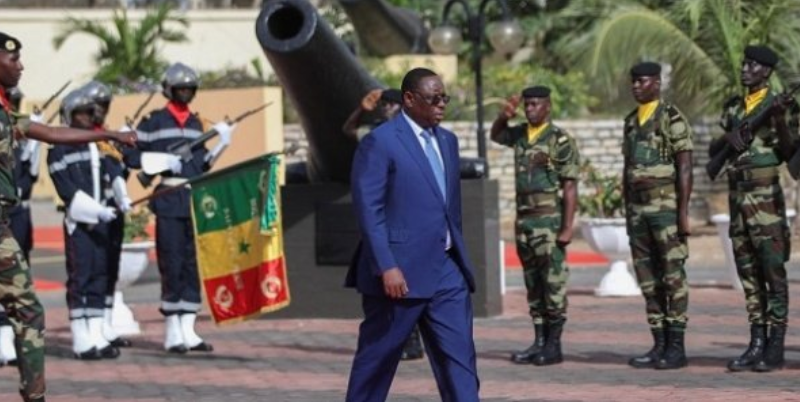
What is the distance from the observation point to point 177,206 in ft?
45.0

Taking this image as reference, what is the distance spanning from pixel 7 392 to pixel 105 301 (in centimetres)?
187

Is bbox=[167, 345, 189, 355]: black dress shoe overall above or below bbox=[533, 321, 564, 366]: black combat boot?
below

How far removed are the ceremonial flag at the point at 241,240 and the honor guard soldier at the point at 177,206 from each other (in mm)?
230

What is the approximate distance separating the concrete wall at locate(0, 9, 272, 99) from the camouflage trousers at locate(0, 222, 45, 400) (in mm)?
29407

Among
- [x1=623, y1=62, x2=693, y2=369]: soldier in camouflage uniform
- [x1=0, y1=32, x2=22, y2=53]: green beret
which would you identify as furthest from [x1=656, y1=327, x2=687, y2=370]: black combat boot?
[x1=0, y1=32, x2=22, y2=53]: green beret

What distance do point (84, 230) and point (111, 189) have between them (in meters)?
0.36

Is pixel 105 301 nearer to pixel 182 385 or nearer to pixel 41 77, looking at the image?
pixel 182 385

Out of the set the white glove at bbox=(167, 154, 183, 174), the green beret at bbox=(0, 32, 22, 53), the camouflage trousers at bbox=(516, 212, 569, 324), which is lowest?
the camouflage trousers at bbox=(516, 212, 569, 324)

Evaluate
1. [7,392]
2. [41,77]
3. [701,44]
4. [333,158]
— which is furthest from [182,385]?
[41,77]

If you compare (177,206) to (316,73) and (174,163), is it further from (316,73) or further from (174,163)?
(316,73)

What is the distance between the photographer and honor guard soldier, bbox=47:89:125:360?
43.6 feet

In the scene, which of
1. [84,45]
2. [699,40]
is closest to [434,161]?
[699,40]

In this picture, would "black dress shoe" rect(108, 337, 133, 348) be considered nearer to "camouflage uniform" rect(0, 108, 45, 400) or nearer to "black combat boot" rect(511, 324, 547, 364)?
"black combat boot" rect(511, 324, 547, 364)

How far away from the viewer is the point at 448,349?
8.60 m
